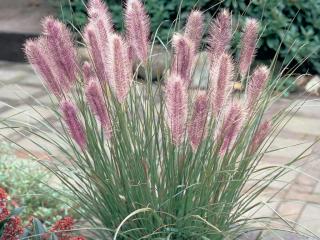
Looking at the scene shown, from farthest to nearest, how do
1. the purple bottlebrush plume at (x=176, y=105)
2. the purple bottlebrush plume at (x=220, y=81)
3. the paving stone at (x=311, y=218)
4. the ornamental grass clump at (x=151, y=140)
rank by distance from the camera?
the paving stone at (x=311, y=218), the ornamental grass clump at (x=151, y=140), the purple bottlebrush plume at (x=220, y=81), the purple bottlebrush plume at (x=176, y=105)

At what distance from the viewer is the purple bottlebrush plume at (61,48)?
96.5 inches

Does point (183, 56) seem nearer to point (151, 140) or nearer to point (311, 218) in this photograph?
point (151, 140)

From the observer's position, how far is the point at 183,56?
7.89 feet

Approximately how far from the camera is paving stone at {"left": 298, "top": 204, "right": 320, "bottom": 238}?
3762 mm

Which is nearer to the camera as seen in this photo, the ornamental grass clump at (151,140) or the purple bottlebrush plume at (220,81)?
the purple bottlebrush plume at (220,81)

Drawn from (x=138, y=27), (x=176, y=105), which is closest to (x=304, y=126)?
(x=138, y=27)

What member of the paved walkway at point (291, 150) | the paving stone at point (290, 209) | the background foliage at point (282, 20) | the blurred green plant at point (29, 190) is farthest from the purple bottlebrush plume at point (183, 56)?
the background foliage at point (282, 20)

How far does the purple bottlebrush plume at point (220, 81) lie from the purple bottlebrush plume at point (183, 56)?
0.34ft

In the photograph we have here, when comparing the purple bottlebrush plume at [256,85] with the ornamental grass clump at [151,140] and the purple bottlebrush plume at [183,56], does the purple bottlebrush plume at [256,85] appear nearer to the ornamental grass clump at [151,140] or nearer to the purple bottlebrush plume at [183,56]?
the ornamental grass clump at [151,140]

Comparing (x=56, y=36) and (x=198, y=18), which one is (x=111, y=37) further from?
(x=198, y=18)

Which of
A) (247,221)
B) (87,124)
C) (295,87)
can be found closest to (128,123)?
(87,124)

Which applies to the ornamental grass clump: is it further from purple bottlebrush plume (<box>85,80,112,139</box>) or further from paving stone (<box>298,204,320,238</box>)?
paving stone (<box>298,204,320,238</box>)

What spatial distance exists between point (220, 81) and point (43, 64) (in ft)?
1.94

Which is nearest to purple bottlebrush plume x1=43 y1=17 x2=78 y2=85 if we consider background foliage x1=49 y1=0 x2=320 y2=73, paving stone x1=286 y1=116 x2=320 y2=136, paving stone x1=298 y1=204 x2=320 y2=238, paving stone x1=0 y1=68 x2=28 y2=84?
paving stone x1=298 y1=204 x2=320 y2=238
